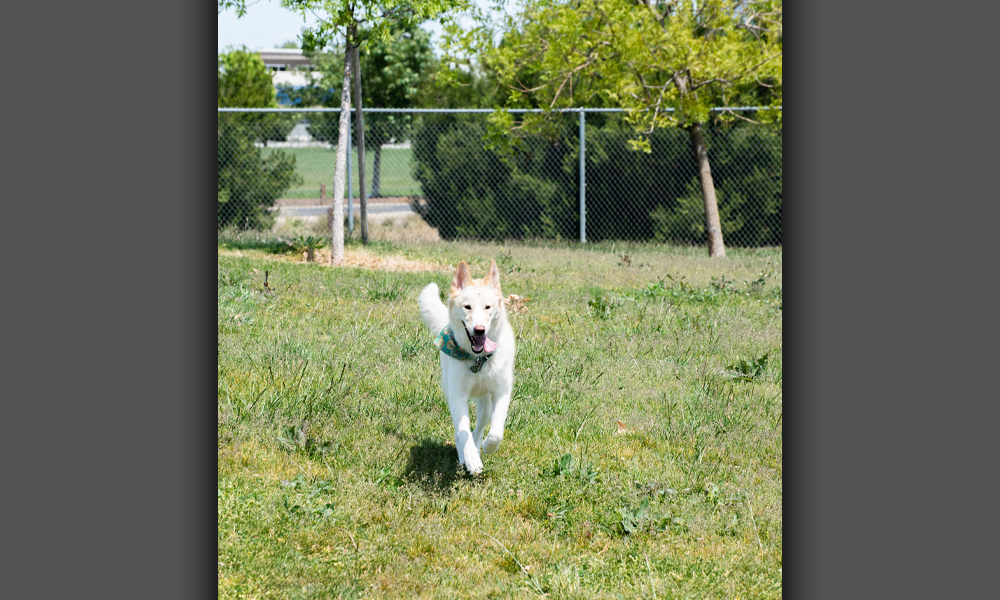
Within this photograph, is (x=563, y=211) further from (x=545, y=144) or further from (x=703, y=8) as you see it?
(x=703, y=8)

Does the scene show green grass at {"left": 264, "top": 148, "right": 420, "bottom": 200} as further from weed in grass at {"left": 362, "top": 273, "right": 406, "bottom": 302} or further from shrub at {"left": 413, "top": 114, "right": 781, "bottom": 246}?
weed in grass at {"left": 362, "top": 273, "right": 406, "bottom": 302}

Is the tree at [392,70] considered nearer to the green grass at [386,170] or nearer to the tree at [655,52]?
the green grass at [386,170]

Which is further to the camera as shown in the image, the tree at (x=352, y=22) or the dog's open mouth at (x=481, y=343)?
the tree at (x=352, y=22)

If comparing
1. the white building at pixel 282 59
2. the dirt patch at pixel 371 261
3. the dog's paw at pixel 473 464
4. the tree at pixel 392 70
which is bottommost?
the dog's paw at pixel 473 464

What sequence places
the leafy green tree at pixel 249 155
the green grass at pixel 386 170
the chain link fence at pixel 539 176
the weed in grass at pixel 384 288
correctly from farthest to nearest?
the green grass at pixel 386 170
the chain link fence at pixel 539 176
the leafy green tree at pixel 249 155
the weed in grass at pixel 384 288

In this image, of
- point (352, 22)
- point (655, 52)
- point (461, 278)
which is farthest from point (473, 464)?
point (655, 52)

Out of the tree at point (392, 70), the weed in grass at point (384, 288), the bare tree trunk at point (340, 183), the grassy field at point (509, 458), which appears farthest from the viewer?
the tree at point (392, 70)

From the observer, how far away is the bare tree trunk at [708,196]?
32.9 ft

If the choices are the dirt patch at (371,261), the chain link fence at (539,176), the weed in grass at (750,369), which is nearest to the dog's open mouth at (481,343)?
the weed in grass at (750,369)

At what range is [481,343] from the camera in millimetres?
3188

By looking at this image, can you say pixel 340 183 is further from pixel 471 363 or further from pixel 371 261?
pixel 471 363

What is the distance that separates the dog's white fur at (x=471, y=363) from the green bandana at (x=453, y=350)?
0.02m

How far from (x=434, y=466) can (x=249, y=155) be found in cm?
681
